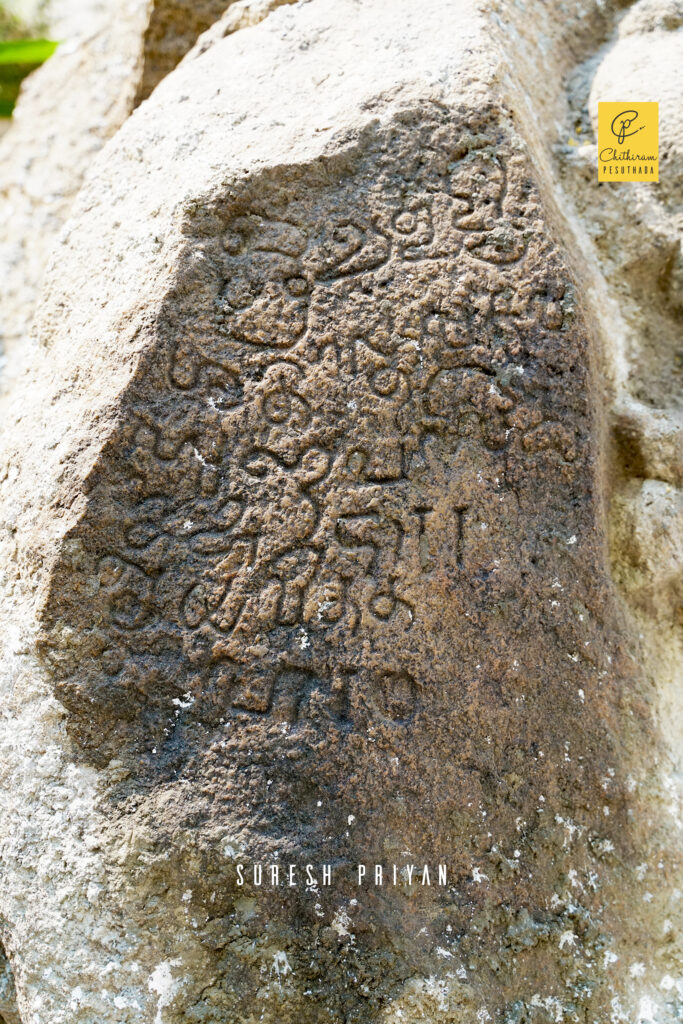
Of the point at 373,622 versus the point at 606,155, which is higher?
the point at 606,155

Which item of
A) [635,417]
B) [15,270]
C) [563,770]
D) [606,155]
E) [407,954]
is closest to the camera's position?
[407,954]

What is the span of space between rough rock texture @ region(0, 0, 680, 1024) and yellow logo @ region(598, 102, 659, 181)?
41 centimetres

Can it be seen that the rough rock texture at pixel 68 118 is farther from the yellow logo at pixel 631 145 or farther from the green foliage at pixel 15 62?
the yellow logo at pixel 631 145

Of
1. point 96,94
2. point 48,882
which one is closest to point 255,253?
point 48,882

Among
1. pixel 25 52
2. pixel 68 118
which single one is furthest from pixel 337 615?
pixel 25 52

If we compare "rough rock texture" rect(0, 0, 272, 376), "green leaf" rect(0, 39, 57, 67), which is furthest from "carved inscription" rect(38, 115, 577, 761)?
"green leaf" rect(0, 39, 57, 67)

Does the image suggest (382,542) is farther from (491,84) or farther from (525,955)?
(491,84)

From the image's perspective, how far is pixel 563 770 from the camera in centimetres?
181

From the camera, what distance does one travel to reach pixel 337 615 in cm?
177

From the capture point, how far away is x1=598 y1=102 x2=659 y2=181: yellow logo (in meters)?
2.25

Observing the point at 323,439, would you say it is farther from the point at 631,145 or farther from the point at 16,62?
the point at 16,62

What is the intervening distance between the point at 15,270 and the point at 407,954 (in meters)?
2.61

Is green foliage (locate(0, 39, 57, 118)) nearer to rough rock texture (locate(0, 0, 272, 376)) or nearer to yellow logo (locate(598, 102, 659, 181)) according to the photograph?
rough rock texture (locate(0, 0, 272, 376))

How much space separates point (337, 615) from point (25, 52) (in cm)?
397
